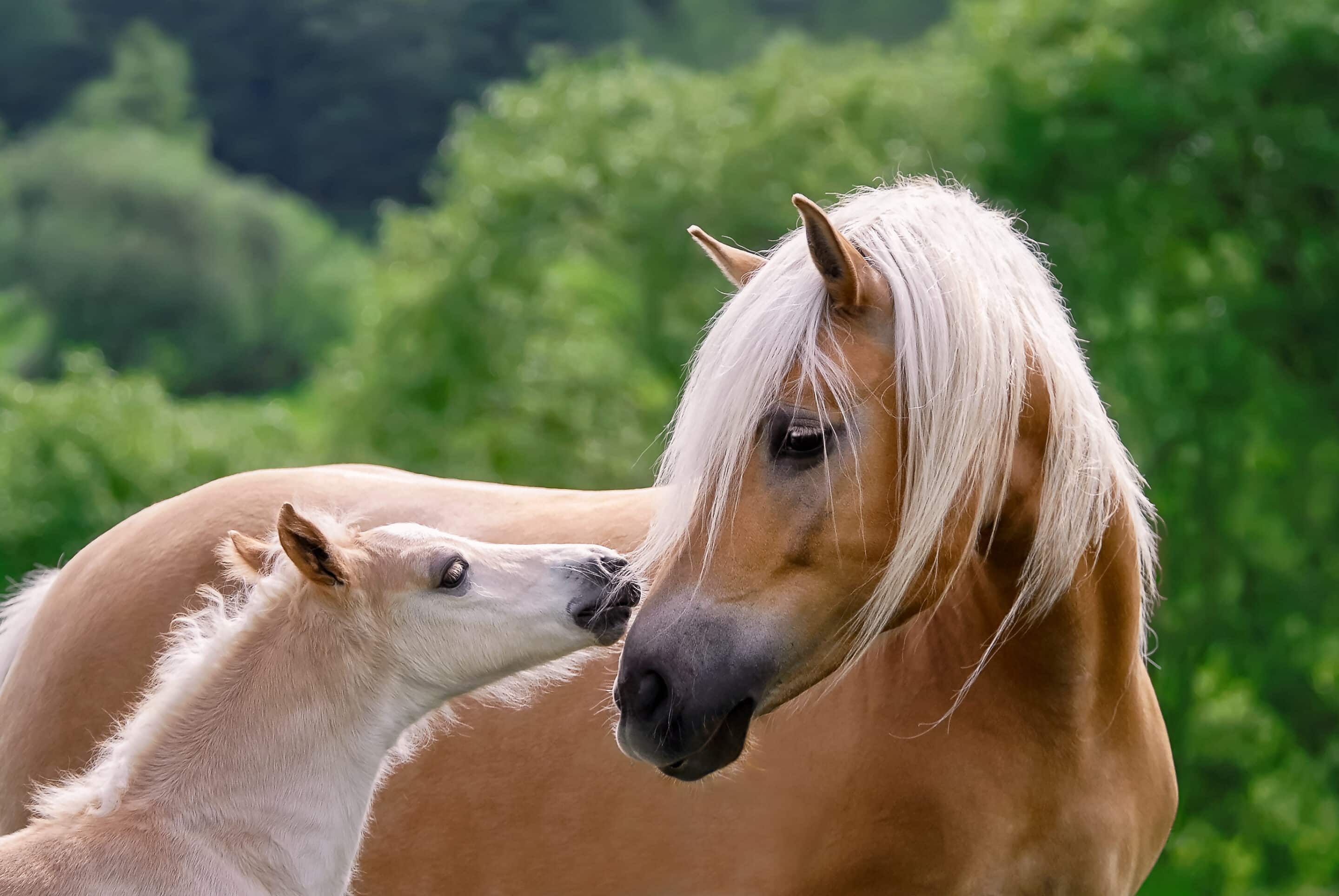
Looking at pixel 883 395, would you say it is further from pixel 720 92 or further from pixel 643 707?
pixel 720 92

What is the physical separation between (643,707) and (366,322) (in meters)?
19.3

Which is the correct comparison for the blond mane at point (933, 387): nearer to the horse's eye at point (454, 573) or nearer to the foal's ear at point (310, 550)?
the horse's eye at point (454, 573)

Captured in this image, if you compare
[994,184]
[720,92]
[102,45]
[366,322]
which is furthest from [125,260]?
[994,184]

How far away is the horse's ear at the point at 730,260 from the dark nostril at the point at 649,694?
0.94m

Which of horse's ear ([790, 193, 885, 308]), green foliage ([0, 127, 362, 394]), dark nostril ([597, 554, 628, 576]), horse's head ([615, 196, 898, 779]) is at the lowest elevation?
green foliage ([0, 127, 362, 394])

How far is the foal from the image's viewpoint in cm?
282

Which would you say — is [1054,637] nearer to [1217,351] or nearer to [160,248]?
[1217,351]

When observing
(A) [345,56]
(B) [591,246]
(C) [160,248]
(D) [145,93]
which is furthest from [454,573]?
(D) [145,93]

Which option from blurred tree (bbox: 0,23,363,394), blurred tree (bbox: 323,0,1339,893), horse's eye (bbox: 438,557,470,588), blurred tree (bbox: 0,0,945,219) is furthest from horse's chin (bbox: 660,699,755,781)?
blurred tree (bbox: 0,0,945,219)

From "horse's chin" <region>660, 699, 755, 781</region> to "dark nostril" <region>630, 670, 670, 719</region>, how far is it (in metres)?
0.13

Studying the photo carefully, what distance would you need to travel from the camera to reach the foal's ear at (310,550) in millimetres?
2898

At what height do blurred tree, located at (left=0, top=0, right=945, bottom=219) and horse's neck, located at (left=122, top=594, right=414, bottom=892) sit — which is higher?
horse's neck, located at (left=122, top=594, right=414, bottom=892)

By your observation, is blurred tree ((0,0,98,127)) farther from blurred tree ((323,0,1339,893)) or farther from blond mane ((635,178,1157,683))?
blond mane ((635,178,1157,683))

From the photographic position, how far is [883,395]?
268 centimetres
